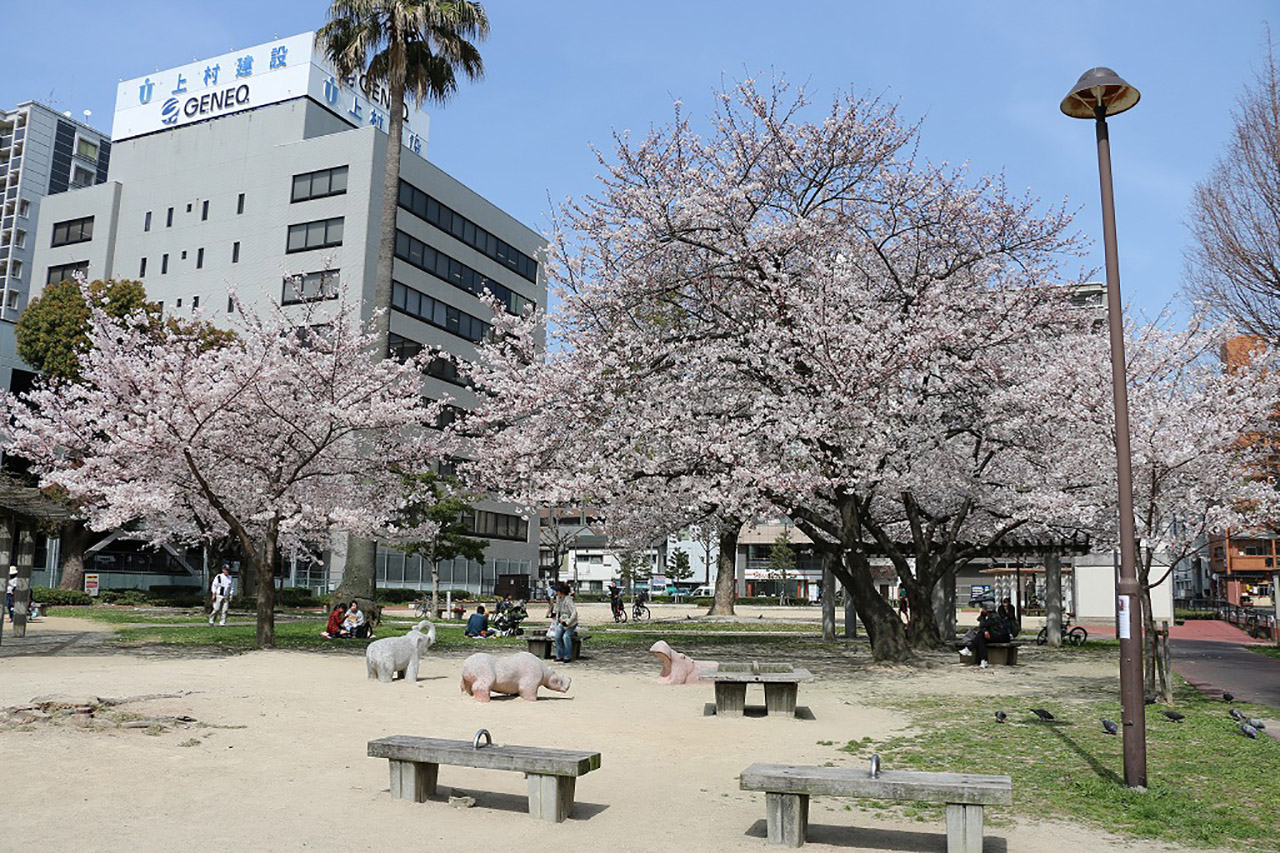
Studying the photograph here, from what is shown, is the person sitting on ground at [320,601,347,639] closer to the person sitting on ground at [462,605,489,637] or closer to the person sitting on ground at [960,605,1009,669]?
the person sitting on ground at [462,605,489,637]

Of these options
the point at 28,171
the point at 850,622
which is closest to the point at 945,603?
the point at 850,622

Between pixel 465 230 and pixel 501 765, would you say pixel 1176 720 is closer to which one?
pixel 501 765

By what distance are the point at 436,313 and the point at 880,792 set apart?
5801cm

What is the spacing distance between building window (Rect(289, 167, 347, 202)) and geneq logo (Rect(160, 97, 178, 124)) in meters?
12.5

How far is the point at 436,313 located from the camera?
204ft

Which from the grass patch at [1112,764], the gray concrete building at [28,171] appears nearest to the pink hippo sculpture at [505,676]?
the grass patch at [1112,764]

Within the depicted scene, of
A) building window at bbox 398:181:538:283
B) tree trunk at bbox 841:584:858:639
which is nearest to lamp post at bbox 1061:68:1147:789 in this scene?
tree trunk at bbox 841:584:858:639

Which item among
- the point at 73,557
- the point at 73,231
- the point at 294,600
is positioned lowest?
the point at 294,600

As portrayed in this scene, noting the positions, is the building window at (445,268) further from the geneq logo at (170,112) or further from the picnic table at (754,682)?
the picnic table at (754,682)

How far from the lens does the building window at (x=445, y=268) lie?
196 ft

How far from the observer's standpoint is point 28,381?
50.7m

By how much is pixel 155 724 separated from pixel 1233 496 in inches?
658

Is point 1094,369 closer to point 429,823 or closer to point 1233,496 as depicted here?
point 1233,496

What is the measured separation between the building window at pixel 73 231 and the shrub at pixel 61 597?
1269 inches
